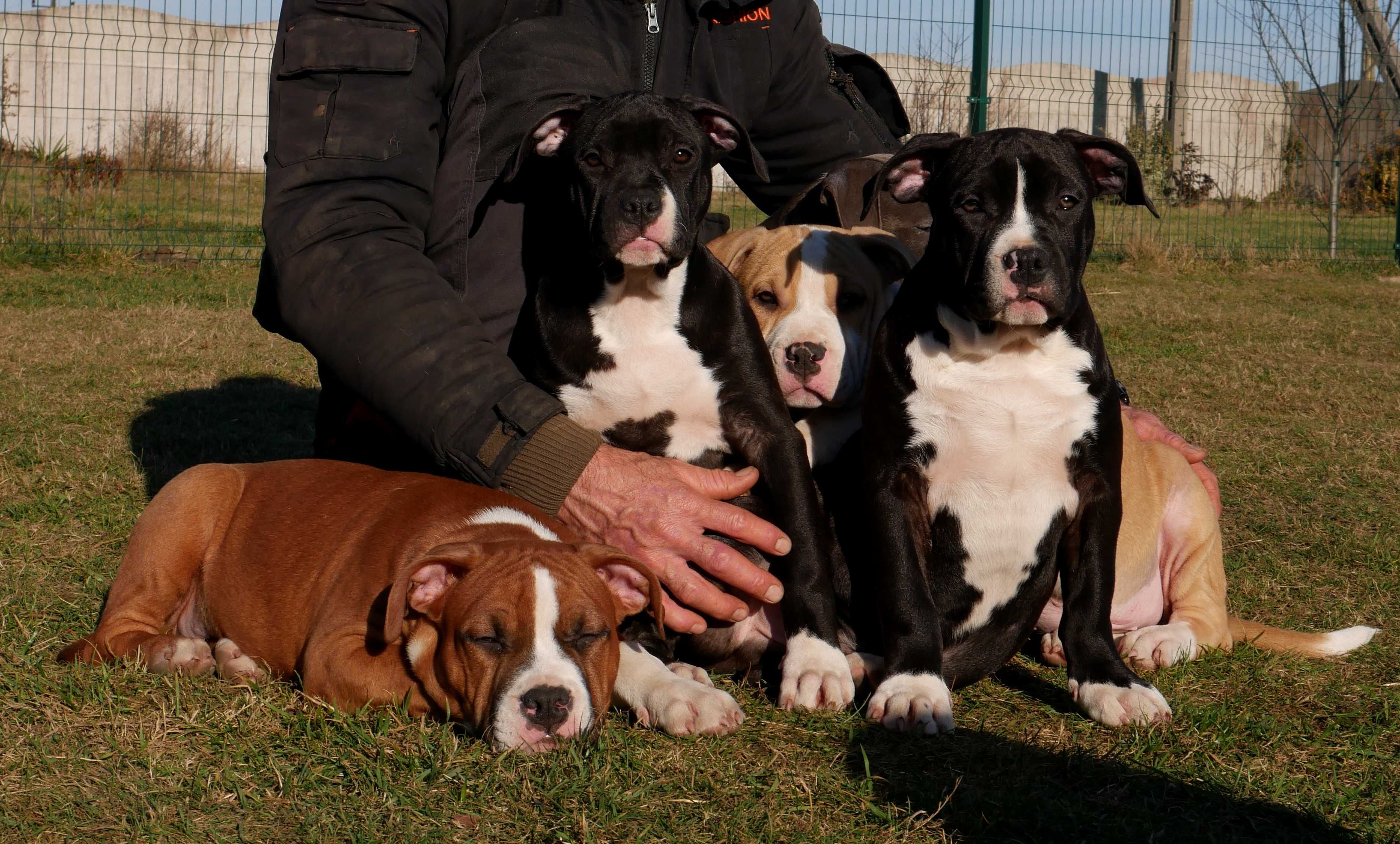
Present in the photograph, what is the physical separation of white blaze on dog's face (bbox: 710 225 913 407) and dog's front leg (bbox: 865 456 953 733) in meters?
0.55

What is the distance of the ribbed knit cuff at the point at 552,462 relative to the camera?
3.32 metres

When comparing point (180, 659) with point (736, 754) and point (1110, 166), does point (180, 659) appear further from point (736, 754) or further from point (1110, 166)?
point (1110, 166)

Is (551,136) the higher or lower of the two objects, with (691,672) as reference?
higher

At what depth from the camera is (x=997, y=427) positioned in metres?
3.28

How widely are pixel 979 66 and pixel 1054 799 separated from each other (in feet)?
36.2

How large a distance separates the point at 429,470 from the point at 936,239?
174 centimetres

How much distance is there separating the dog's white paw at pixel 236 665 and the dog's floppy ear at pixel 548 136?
1.45m

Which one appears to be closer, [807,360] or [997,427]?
[997,427]

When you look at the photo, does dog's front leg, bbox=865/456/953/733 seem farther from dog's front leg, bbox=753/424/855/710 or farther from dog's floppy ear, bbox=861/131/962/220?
dog's floppy ear, bbox=861/131/962/220

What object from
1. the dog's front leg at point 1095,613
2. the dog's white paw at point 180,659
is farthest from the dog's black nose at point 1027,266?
the dog's white paw at point 180,659

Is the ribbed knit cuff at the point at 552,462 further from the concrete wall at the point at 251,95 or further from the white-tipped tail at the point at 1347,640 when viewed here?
the concrete wall at the point at 251,95

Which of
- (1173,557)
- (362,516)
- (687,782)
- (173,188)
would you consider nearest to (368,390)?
(362,516)

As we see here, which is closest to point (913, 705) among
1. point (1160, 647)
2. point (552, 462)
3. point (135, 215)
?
point (1160, 647)

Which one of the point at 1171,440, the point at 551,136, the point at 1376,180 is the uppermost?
the point at 1376,180
